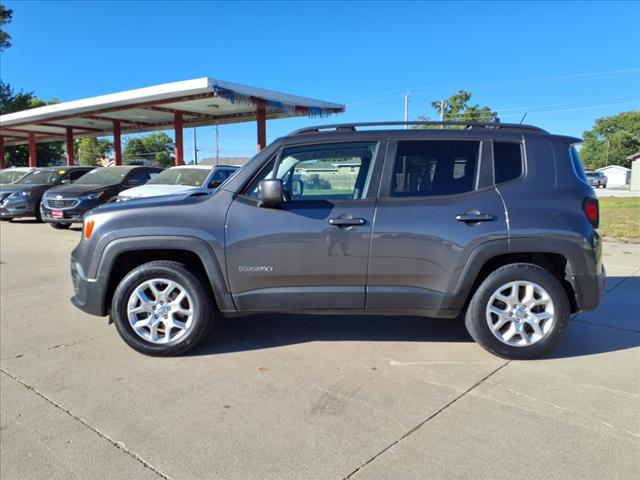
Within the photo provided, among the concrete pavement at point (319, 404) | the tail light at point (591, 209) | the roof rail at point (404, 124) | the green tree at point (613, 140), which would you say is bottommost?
the concrete pavement at point (319, 404)

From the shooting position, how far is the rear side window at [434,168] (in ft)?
12.4

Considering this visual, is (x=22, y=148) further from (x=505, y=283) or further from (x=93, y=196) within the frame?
(x=505, y=283)

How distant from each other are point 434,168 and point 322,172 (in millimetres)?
918

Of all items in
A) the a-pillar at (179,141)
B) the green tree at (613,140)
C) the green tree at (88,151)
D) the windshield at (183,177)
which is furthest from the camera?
the green tree at (613,140)

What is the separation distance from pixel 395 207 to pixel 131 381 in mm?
2374

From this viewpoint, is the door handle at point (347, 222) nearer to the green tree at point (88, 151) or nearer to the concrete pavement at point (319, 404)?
the concrete pavement at point (319, 404)

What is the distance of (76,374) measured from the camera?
3604 millimetres

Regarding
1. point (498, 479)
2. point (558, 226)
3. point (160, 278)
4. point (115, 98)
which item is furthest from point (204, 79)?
point (498, 479)

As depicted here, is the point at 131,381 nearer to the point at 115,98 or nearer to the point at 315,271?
the point at 315,271

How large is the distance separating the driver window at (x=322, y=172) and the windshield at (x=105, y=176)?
9802 mm

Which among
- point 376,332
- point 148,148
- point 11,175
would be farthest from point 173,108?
point 148,148

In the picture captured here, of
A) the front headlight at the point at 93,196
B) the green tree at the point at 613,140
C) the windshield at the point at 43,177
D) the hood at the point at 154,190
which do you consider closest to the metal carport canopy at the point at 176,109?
the windshield at the point at 43,177

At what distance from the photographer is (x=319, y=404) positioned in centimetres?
311

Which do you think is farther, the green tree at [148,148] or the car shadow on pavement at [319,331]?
the green tree at [148,148]
